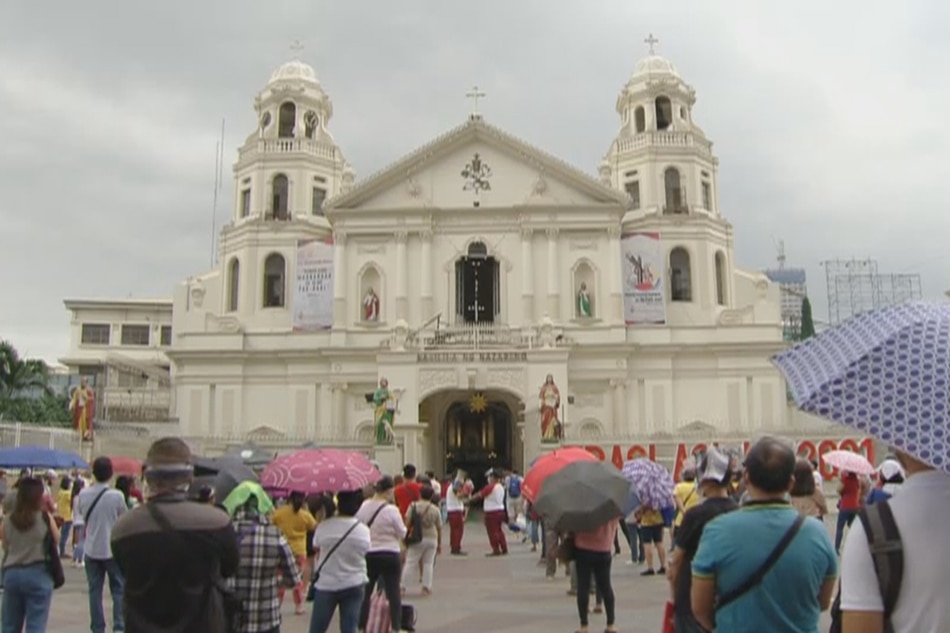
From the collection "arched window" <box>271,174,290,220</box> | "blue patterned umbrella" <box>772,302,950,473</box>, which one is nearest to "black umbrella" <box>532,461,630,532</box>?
"blue patterned umbrella" <box>772,302,950,473</box>

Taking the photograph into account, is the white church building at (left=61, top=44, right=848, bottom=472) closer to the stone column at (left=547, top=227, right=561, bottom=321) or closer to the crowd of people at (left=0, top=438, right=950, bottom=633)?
the stone column at (left=547, top=227, right=561, bottom=321)

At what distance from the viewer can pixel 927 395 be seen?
352cm

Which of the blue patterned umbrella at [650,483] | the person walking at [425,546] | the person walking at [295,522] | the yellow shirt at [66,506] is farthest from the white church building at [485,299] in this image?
the person walking at [295,522]

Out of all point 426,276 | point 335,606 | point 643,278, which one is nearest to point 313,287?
point 426,276

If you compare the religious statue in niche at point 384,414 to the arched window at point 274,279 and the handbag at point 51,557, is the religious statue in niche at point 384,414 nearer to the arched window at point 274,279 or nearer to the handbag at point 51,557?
the arched window at point 274,279

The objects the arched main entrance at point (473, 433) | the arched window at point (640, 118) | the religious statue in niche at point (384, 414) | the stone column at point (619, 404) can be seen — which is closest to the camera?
the religious statue in niche at point (384, 414)

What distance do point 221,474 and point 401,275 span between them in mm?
33355

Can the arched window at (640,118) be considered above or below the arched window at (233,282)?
above

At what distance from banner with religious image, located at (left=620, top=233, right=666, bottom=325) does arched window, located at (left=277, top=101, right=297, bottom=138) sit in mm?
17630

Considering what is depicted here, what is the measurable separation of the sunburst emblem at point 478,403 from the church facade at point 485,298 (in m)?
0.18

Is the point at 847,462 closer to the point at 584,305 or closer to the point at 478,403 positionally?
the point at 478,403

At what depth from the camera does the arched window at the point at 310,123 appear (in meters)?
47.4

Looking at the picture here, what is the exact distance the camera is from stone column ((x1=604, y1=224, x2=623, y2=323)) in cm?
4219

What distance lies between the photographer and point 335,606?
8.18 metres
